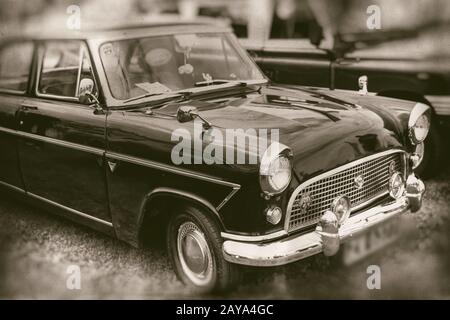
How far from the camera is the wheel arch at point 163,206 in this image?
9.36ft

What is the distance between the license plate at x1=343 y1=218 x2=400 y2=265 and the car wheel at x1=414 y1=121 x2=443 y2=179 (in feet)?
5.62

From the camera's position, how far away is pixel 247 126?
9.79ft

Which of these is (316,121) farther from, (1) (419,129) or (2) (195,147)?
(1) (419,129)

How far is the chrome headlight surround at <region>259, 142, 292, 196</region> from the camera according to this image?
2671 millimetres

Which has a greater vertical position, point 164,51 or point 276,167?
point 164,51

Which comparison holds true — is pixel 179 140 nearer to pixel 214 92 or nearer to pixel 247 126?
pixel 247 126

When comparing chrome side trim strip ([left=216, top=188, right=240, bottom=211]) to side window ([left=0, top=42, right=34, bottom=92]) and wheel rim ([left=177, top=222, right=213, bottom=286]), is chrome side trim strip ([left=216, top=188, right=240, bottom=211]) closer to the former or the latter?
wheel rim ([left=177, top=222, right=213, bottom=286])

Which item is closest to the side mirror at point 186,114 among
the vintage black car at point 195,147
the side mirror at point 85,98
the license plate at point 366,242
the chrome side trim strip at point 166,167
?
the vintage black car at point 195,147

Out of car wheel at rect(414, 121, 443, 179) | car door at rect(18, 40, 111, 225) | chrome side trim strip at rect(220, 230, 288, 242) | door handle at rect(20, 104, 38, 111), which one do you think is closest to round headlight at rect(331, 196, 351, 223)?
chrome side trim strip at rect(220, 230, 288, 242)

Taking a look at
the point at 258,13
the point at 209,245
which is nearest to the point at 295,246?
the point at 209,245

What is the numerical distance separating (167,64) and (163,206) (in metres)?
0.99
